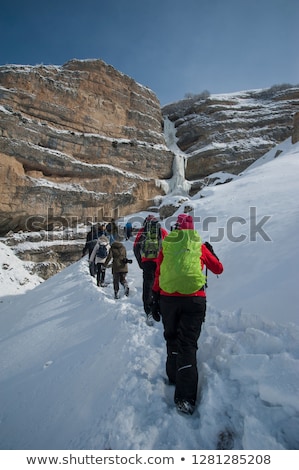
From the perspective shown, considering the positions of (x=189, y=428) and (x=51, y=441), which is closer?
(x=189, y=428)

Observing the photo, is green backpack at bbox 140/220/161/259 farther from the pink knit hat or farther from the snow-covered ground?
the pink knit hat

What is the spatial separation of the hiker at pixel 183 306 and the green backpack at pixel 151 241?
2.11m

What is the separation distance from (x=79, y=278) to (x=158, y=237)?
195 inches

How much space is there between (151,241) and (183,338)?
266 cm

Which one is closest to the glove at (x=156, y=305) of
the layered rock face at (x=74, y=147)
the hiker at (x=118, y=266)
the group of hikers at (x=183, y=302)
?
the group of hikers at (x=183, y=302)

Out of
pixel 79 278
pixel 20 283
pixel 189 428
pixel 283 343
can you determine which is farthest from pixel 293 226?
pixel 20 283

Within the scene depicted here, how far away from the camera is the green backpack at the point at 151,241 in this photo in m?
5.03

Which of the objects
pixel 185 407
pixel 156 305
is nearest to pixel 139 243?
pixel 156 305

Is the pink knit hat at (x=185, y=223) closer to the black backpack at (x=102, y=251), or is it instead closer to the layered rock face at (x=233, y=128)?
the black backpack at (x=102, y=251)

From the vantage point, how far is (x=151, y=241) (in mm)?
5047

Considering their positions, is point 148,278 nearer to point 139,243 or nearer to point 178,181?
point 139,243

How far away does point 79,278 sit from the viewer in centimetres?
894

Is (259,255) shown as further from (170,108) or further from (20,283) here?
(170,108)

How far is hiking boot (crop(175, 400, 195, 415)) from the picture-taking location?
7.48ft
